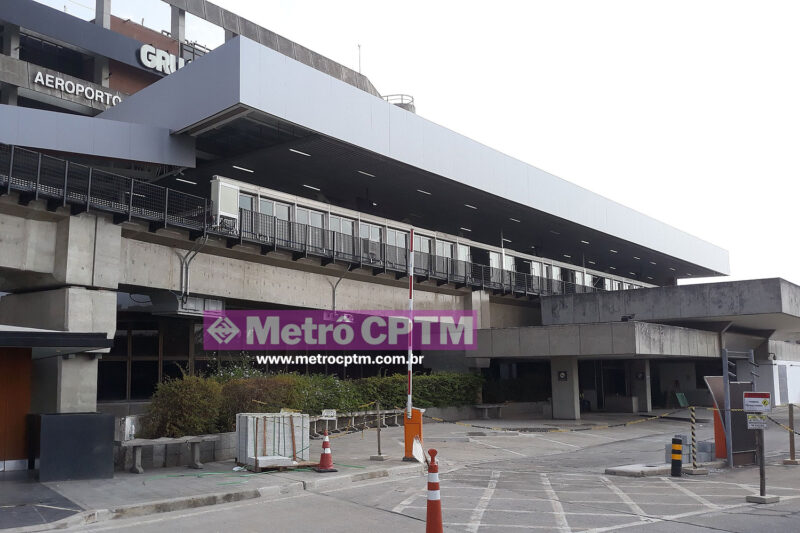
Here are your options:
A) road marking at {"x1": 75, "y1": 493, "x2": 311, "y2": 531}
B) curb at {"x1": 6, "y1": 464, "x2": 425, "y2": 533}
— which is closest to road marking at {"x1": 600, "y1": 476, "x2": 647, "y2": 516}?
curb at {"x1": 6, "y1": 464, "x2": 425, "y2": 533}

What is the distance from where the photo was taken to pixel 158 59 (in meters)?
48.4

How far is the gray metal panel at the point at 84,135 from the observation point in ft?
81.9

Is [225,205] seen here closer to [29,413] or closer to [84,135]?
[84,135]

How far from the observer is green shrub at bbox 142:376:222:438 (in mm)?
17016

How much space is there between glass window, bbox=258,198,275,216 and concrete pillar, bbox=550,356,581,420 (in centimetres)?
1630

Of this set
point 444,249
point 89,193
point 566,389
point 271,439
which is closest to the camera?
point 271,439

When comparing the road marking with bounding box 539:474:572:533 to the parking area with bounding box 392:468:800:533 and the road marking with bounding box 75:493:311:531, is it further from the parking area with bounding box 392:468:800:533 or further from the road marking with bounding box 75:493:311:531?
the road marking with bounding box 75:493:311:531

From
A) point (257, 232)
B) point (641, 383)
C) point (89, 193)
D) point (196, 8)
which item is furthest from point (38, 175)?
point (196, 8)

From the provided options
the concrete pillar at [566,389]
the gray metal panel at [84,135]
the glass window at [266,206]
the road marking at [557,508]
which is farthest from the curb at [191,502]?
the concrete pillar at [566,389]

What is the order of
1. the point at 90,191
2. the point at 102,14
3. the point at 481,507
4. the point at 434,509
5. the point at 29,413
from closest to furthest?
the point at 434,509, the point at 481,507, the point at 29,413, the point at 90,191, the point at 102,14

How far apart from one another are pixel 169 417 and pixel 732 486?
42.5 ft

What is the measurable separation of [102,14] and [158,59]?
450cm

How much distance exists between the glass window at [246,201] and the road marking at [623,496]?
1672 cm

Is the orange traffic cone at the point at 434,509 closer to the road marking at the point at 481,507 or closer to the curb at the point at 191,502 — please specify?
the road marking at the point at 481,507
